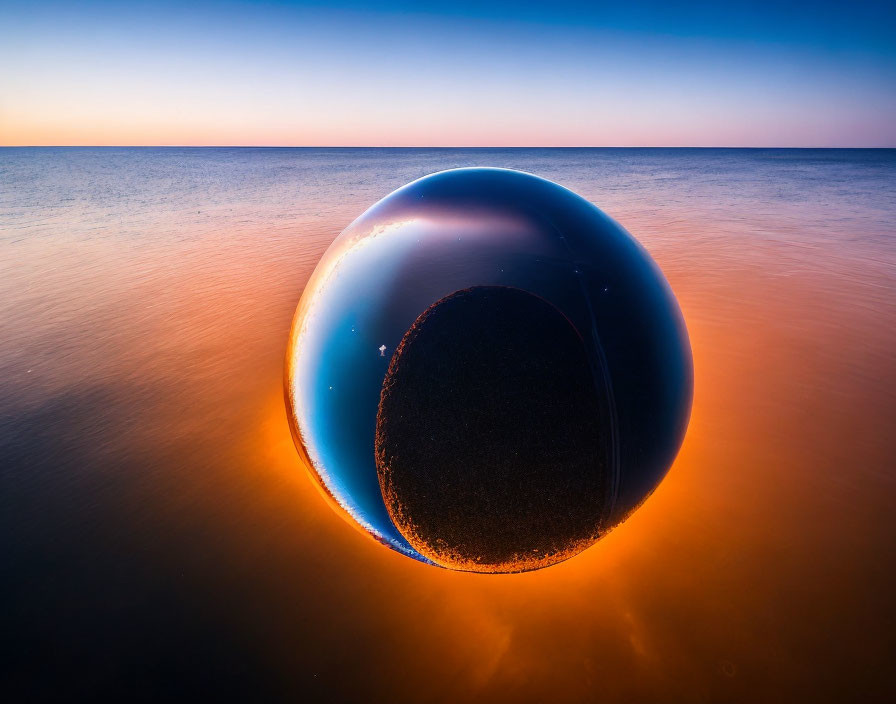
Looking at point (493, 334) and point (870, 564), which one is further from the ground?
point (493, 334)

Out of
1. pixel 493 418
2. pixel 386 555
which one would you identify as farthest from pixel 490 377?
pixel 386 555

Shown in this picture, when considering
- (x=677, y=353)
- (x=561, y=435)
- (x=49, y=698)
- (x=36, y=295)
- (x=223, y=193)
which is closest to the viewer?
(x=561, y=435)

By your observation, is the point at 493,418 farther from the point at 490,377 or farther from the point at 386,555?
the point at 386,555

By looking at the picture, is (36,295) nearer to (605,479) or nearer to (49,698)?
(49,698)

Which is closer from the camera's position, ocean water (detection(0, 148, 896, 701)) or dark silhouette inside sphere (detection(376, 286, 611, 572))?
dark silhouette inside sphere (detection(376, 286, 611, 572))

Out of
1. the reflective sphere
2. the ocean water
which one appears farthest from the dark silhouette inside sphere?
the ocean water

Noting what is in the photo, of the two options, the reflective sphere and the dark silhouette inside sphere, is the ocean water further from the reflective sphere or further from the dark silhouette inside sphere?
the dark silhouette inside sphere

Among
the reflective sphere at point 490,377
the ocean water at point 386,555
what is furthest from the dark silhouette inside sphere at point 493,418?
the ocean water at point 386,555

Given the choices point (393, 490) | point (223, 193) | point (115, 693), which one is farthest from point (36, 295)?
point (223, 193)

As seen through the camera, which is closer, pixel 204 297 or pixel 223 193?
pixel 204 297
